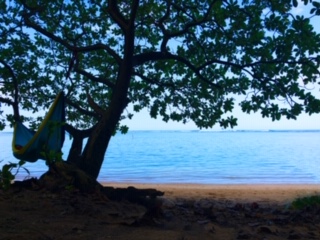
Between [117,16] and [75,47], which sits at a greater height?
[117,16]

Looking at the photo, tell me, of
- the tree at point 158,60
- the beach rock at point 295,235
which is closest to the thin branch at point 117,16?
the tree at point 158,60

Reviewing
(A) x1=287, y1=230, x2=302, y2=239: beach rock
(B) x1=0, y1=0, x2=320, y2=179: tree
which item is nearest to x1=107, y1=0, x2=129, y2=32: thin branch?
(B) x1=0, y1=0, x2=320, y2=179: tree

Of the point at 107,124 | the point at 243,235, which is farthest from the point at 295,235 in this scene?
the point at 107,124

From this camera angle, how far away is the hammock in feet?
16.3

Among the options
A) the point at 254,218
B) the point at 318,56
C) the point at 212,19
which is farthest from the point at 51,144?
the point at 318,56

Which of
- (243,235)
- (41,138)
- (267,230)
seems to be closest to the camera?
(243,235)

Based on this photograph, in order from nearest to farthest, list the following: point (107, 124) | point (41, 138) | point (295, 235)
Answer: point (295, 235), point (41, 138), point (107, 124)

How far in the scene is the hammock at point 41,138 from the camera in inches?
196

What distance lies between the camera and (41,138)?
16.5 ft

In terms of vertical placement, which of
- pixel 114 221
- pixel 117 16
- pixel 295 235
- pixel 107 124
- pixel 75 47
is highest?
pixel 117 16

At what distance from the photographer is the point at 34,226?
9.56 ft

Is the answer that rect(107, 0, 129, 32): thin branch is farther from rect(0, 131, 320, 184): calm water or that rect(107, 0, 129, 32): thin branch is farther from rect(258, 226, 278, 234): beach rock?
rect(0, 131, 320, 184): calm water

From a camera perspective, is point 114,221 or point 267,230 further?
point 267,230

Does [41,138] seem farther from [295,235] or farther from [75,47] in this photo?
[295,235]
